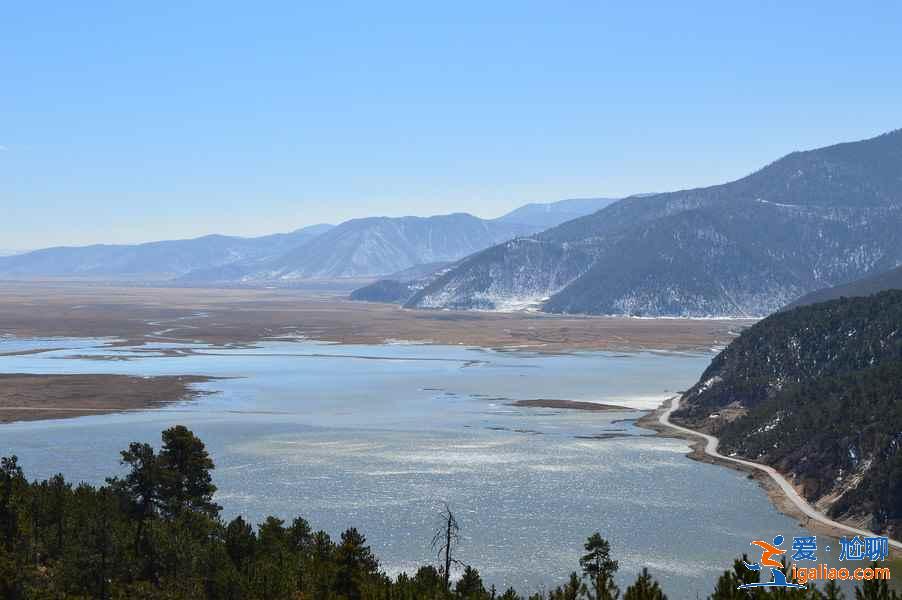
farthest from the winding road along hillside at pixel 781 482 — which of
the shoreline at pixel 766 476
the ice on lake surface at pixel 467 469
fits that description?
the ice on lake surface at pixel 467 469

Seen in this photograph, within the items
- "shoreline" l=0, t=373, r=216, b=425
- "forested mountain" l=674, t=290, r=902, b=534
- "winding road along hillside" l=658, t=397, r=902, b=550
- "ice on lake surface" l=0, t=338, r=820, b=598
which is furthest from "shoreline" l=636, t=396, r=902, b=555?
"shoreline" l=0, t=373, r=216, b=425

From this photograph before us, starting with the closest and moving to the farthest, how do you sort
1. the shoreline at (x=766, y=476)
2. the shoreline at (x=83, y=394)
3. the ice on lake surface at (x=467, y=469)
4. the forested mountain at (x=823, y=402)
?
the ice on lake surface at (x=467, y=469)
the shoreline at (x=766, y=476)
the forested mountain at (x=823, y=402)
the shoreline at (x=83, y=394)

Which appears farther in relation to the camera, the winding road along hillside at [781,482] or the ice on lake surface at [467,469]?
the winding road along hillside at [781,482]

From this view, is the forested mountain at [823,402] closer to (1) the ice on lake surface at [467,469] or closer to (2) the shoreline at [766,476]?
(2) the shoreline at [766,476]

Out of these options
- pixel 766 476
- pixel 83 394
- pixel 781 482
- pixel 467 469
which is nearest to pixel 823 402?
pixel 766 476

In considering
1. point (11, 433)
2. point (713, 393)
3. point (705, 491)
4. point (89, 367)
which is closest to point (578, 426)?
point (713, 393)

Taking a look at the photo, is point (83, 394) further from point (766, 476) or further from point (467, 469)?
point (766, 476)
